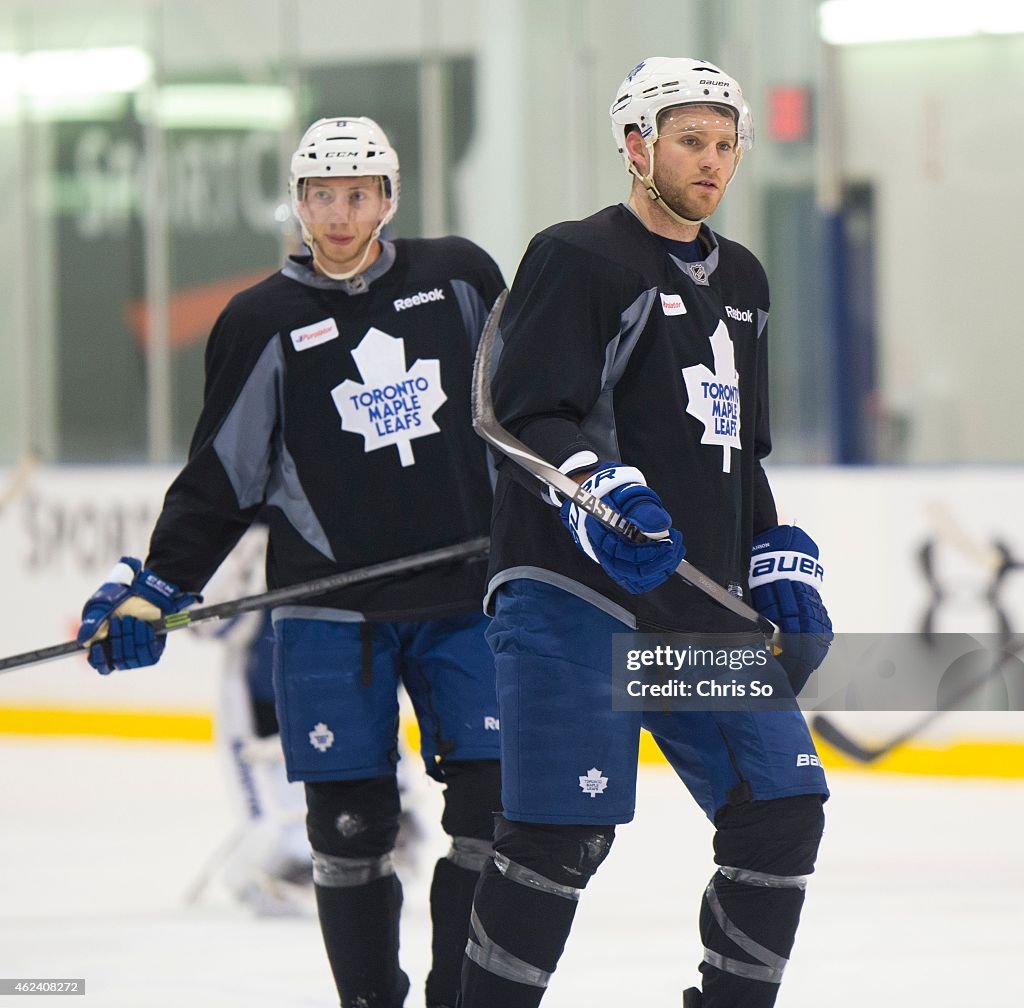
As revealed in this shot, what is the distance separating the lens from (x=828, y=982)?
2957 millimetres

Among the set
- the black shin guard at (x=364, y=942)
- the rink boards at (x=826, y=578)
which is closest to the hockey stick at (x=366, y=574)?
the black shin guard at (x=364, y=942)

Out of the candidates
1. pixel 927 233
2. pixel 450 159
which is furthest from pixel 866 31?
pixel 450 159

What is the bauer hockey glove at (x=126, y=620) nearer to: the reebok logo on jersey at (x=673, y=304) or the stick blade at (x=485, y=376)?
the stick blade at (x=485, y=376)

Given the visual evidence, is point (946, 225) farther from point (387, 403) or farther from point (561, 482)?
point (561, 482)

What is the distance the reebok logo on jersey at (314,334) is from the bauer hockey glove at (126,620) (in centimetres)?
37

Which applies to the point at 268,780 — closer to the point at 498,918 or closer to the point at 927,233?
the point at 498,918

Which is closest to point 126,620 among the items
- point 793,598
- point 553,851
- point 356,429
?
point 356,429

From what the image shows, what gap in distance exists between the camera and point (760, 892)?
2033 millimetres

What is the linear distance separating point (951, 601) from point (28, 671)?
2919 millimetres

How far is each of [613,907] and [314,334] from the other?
1.46m

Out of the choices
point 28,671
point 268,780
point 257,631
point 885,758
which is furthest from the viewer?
point 28,671

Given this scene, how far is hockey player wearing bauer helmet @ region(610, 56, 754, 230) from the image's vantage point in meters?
2.06

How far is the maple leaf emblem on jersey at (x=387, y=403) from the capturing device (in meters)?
2.56

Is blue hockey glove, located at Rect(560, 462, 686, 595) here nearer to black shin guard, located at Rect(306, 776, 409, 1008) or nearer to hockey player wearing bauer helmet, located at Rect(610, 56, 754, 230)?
hockey player wearing bauer helmet, located at Rect(610, 56, 754, 230)
